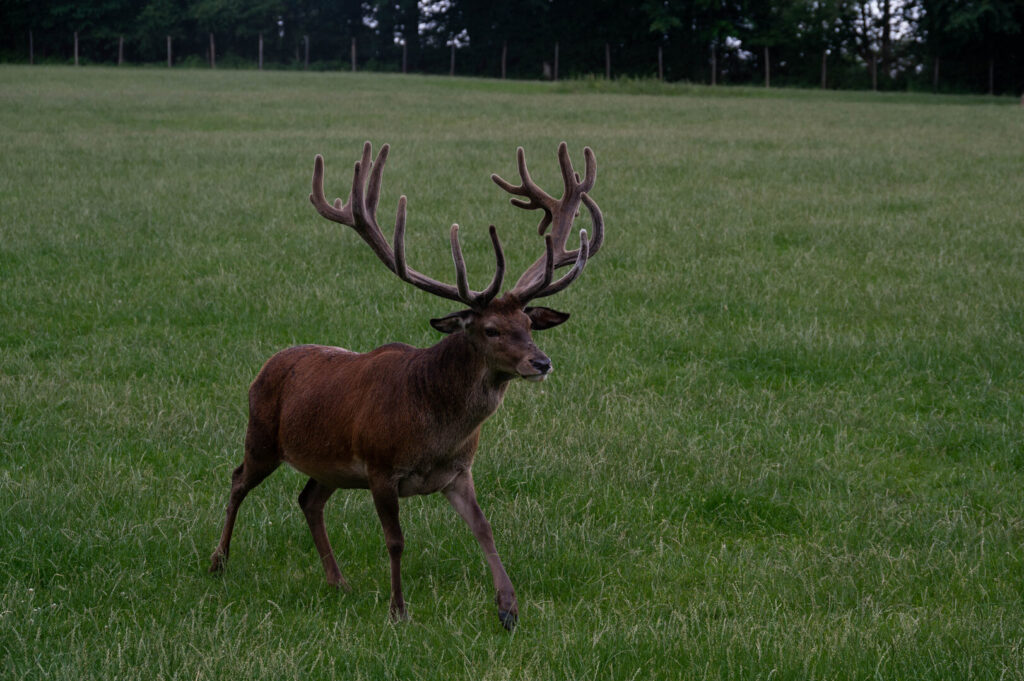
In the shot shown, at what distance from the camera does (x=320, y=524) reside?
17.1ft

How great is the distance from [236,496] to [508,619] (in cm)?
143

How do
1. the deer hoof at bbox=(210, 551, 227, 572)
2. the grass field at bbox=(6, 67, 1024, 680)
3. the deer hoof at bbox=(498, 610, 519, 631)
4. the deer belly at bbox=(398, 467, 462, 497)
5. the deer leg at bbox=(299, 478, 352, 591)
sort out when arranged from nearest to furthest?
1. the grass field at bbox=(6, 67, 1024, 680)
2. the deer hoof at bbox=(498, 610, 519, 631)
3. the deer belly at bbox=(398, 467, 462, 497)
4. the deer leg at bbox=(299, 478, 352, 591)
5. the deer hoof at bbox=(210, 551, 227, 572)

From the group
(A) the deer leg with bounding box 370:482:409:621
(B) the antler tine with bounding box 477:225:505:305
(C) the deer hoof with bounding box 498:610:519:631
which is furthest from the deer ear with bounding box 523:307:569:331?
(C) the deer hoof with bounding box 498:610:519:631

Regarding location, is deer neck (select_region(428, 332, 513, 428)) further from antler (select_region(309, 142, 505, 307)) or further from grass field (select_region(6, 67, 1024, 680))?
grass field (select_region(6, 67, 1024, 680))

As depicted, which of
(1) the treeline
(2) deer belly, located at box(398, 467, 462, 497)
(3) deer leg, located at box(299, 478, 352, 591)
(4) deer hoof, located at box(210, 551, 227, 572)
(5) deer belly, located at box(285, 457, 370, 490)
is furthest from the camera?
(1) the treeline

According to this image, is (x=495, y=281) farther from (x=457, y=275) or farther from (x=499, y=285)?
(x=457, y=275)

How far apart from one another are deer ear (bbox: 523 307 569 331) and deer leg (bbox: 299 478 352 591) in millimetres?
1202

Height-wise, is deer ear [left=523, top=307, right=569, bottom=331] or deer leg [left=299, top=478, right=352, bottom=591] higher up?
deer ear [left=523, top=307, right=569, bottom=331]

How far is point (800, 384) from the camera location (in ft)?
26.7

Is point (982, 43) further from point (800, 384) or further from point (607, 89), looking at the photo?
point (800, 384)

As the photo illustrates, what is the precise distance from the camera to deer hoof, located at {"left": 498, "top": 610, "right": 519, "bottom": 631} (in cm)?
460

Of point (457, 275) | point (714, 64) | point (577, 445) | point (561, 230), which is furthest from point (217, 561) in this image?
point (714, 64)

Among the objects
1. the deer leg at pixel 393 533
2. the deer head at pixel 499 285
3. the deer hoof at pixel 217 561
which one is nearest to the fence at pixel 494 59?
the deer head at pixel 499 285

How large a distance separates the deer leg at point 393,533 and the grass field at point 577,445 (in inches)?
3.3
